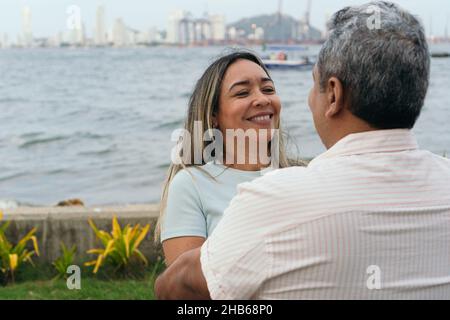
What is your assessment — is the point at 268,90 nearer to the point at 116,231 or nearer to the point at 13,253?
the point at 116,231

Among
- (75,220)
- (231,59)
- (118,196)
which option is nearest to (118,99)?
(118,196)

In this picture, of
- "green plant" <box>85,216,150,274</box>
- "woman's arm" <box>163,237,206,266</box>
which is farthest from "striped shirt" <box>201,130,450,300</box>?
"green plant" <box>85,216,150,274</box>

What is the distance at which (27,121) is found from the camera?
23.0 m

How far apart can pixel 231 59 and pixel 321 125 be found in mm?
1003

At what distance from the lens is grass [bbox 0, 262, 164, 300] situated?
15.9 feet

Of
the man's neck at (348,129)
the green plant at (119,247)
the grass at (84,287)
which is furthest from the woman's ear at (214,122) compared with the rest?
the green plant at (119,247)

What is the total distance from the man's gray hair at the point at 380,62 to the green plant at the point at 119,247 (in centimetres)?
356

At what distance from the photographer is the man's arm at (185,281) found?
6.24ft

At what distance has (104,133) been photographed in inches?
776

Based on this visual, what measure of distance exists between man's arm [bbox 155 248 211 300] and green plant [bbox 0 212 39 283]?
133 inches

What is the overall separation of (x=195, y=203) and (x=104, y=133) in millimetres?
17396

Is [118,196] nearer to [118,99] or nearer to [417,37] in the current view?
[417,37]

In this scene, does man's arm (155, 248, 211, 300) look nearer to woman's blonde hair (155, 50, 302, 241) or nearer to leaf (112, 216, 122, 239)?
woman's blonde hair (155, 50, 302, 241)

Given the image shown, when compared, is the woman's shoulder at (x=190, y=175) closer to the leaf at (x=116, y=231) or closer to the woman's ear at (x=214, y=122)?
the woman's ear at (x=214, y=122)
